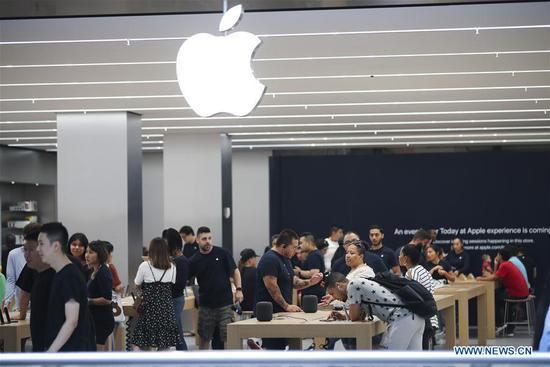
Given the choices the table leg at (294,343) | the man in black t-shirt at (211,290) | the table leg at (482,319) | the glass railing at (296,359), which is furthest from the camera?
the table leg at (482,319)

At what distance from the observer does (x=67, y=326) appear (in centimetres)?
491

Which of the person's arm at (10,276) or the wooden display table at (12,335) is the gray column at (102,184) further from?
the wooden display table at (12,335)

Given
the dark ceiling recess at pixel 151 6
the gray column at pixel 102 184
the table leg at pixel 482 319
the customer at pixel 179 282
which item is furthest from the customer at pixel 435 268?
the dark ceiling recess at pixel 151 6

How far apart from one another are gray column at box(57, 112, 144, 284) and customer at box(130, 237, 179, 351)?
5.39 m

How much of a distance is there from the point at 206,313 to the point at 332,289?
8.20 ft

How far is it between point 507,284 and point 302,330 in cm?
790

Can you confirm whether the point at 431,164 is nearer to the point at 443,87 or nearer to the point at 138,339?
the point at 443,87

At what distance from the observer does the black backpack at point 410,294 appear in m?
6.77

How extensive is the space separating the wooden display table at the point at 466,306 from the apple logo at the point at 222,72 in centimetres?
538

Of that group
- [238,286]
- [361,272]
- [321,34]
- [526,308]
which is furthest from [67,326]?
[526,308]

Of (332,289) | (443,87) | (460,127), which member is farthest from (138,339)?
(460,127)

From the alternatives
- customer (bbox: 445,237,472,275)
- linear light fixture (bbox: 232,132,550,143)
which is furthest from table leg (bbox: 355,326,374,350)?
linear light fixture (bbox: 232,132,550,143)

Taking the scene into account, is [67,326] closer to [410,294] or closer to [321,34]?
[410,294]

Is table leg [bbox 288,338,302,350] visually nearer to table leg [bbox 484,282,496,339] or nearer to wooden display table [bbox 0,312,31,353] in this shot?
wooden display table [bbox 0,312,31,353]
